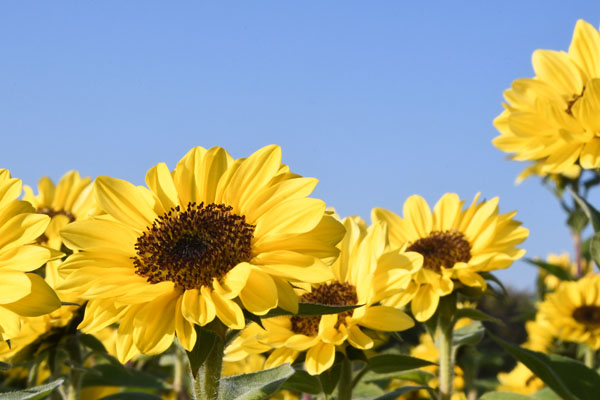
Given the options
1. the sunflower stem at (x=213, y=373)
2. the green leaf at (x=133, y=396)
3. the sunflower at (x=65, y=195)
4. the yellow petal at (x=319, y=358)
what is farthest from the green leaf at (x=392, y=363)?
the sunflower at (x=65, y=195)

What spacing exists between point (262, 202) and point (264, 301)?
0.32 metres

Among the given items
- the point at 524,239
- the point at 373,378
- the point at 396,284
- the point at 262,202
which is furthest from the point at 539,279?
the point at 262,202

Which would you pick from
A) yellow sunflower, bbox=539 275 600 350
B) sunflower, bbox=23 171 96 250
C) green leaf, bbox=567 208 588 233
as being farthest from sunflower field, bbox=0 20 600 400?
green leaf, bbox=567 208 588 233

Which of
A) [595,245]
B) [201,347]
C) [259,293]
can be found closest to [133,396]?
[201,347]

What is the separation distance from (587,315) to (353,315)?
3.01m

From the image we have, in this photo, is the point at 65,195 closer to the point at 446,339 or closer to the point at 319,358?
the point at 446,339

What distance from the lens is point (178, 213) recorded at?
183 centimetres

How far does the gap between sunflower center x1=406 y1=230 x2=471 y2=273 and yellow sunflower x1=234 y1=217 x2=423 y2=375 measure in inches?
20.0

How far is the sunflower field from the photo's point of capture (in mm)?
1587

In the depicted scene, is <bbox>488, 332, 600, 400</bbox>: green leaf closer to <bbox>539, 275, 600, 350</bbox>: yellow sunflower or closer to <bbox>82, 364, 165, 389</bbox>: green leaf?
<bbox>82, 364, 165, 389</bbox>: green leaf

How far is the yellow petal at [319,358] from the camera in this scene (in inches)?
80.8

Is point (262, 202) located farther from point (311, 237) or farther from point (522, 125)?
point (522, 125)

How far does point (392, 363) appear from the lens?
7.70 feet

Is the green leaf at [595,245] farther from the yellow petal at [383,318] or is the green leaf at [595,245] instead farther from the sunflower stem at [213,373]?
the sunflower stem at [213,373]
